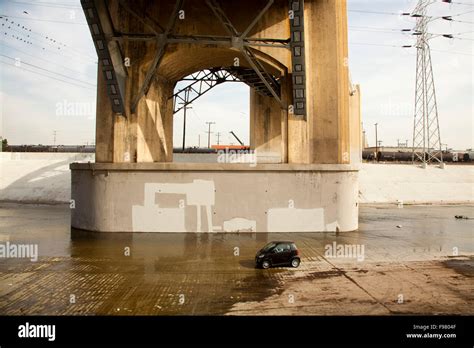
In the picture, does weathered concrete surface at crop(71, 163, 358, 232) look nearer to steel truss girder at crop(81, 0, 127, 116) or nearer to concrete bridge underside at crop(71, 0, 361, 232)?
concrete bridge underside at crop(71, 0, 361, 232)

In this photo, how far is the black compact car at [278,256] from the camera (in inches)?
532

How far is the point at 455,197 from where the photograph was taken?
1651 inches

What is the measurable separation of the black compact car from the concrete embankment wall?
2938 centimetres

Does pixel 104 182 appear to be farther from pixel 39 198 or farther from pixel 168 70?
pixel 39 198

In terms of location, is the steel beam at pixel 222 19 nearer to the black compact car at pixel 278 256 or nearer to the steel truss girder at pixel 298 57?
the steel truss girder at pixel 298 57

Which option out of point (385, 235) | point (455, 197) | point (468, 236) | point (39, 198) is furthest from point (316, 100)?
point (39, 198)

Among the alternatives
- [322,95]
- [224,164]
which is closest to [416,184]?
[322,95]

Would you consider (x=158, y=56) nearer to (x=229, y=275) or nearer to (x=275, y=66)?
(x=275, y=66)

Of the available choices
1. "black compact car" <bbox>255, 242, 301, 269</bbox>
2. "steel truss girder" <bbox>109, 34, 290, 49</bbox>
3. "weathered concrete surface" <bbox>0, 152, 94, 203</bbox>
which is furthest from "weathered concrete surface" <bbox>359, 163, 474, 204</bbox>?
"weathered concrete surface" <bbox>0, 152, 94, 203</bbox>

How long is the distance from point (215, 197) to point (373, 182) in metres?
31.2

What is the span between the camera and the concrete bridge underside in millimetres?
20344

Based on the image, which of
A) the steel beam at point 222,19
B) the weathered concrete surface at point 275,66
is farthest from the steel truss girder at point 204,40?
the weathered concrete surface at point 275,66

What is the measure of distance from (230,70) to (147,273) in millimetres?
23908

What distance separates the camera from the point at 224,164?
20578 mm
